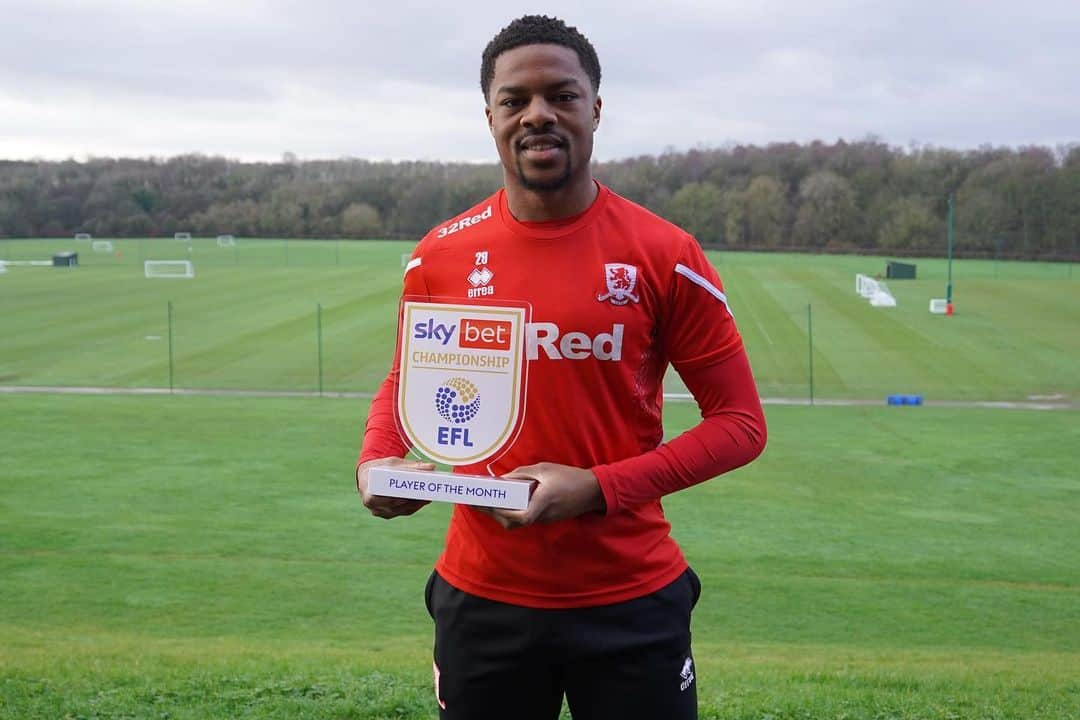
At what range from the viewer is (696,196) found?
100 m

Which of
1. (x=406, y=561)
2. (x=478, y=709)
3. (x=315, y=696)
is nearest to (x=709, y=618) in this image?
(x=406, y=561)

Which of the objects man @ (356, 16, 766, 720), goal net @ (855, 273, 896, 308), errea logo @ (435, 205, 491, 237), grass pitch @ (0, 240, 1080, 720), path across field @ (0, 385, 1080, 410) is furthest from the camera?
goal net @ (855, 273, 896, 308)

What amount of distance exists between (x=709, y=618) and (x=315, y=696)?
636 cm

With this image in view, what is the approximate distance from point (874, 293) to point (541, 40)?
49.8 m

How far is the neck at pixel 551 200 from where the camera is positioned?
2.82 meters

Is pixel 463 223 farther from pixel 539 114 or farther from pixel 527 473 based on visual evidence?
pixel 527 473

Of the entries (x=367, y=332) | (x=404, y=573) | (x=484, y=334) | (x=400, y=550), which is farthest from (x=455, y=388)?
(x=367, y=332)

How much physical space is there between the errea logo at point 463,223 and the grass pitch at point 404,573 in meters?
2.95

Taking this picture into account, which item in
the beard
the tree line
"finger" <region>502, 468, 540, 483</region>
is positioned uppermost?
the tree line

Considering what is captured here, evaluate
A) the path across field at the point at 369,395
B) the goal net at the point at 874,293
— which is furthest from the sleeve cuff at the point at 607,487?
the goal net at the point at 874,293

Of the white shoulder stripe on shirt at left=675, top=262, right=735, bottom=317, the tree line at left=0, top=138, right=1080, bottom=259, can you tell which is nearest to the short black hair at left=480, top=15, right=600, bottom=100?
the white shoulder stripe on shirt at left=675, top=262, right=735, bottom=317

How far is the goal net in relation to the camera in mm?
49219

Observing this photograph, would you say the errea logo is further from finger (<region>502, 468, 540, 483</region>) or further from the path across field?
the path across field

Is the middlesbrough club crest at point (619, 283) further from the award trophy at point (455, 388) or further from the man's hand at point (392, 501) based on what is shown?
the man's hand at point (392, 501)
